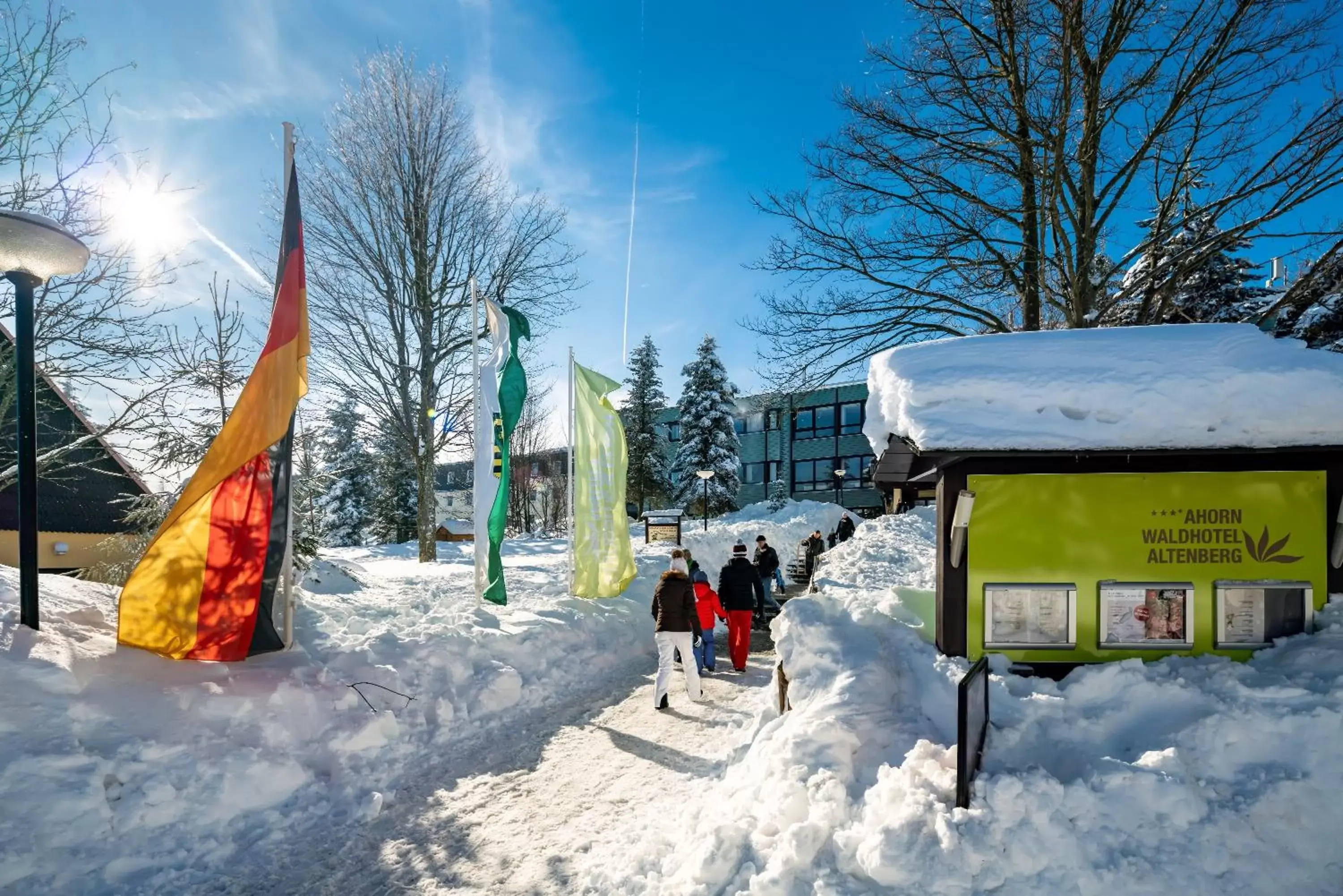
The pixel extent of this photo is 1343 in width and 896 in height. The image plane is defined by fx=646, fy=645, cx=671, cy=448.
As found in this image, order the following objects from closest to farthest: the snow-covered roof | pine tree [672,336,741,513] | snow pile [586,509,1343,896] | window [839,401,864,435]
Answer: snow pile [586,509,1343,896] → the snow-covered roof → pine tree [672,336,741,513] → window [839,401,864,435]

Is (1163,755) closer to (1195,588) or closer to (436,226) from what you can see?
(1195,588)

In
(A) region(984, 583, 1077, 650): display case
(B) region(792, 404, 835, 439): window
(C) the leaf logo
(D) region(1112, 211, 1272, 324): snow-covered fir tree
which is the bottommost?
(A) region(984, 583, 1077, 650): display case

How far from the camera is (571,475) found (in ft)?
38.4

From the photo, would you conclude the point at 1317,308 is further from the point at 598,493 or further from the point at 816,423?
the point at 816,423

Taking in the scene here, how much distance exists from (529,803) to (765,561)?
314 inches

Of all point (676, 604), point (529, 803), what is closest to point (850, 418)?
point (676, 604)

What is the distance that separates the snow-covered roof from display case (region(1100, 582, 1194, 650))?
1.10 meters

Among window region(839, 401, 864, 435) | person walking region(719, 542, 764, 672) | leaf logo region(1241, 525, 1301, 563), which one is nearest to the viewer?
leaf logo region(1241, 525, 1301, 563)

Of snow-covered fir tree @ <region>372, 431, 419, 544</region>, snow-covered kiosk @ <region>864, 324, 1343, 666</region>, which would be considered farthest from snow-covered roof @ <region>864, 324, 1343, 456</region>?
snow-covered fir tree @ <region>372, 431, 419, 544</region>

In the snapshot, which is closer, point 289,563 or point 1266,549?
point 1266,549

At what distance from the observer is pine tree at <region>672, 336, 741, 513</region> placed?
125 feet

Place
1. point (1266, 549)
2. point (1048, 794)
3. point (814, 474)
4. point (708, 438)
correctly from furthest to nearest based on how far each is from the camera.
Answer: point (814, 474), point (708, 438), point (1266, 549), point (1048, 794)

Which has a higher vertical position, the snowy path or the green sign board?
the green sign board

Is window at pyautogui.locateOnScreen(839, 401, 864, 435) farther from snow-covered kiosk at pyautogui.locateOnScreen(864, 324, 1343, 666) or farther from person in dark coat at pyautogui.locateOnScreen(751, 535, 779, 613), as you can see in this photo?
snow-covered kiosk at pyautogui.locateOnScreen(864, 324, 1343, 666)
